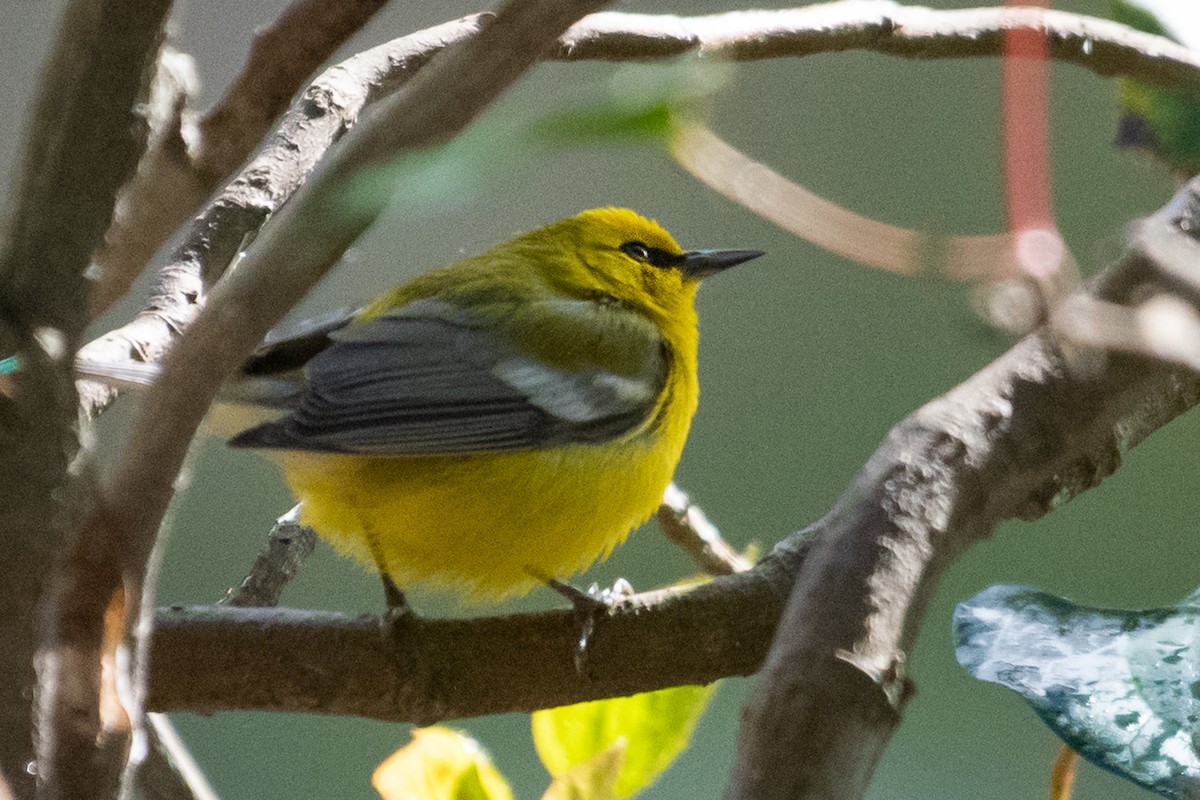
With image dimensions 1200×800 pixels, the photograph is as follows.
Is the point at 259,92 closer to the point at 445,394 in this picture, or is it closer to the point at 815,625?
the point at 445,394

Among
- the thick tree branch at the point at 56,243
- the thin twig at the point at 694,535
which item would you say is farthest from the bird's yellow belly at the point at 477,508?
the thick tree branch at the point at 56,243

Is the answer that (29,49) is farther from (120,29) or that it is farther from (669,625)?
(120,29)

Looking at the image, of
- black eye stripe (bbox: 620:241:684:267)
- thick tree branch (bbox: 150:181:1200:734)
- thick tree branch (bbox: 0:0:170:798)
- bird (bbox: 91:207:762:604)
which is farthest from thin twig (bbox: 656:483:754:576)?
thick tree branch (bbox: 0:0:170:798)

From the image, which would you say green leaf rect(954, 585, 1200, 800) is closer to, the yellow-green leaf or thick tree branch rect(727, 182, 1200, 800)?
thick tree branch rect(727, 182, 1200, 800)

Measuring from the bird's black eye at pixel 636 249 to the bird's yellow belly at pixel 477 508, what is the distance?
670mm

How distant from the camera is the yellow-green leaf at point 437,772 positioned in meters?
1.43

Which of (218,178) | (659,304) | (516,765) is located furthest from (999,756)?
(218,178)

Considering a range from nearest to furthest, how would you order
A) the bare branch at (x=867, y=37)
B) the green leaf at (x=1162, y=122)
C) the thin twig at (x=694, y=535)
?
the green leaf at (x=1162, y=122)
the bare branch at (x=867, y=37)
the thin twig at (x=694, y=535)

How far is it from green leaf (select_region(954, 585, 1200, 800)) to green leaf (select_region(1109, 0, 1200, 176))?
0.66m

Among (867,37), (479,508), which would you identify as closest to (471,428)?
(479,508)

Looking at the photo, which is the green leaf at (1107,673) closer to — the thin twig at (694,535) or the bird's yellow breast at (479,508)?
the bird's yellow breast at (479,508)

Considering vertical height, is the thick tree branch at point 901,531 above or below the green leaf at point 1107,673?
above

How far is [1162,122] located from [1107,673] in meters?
0.99

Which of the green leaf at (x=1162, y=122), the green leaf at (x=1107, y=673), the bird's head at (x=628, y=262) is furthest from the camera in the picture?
the bird's head at (x=628, y=262)
